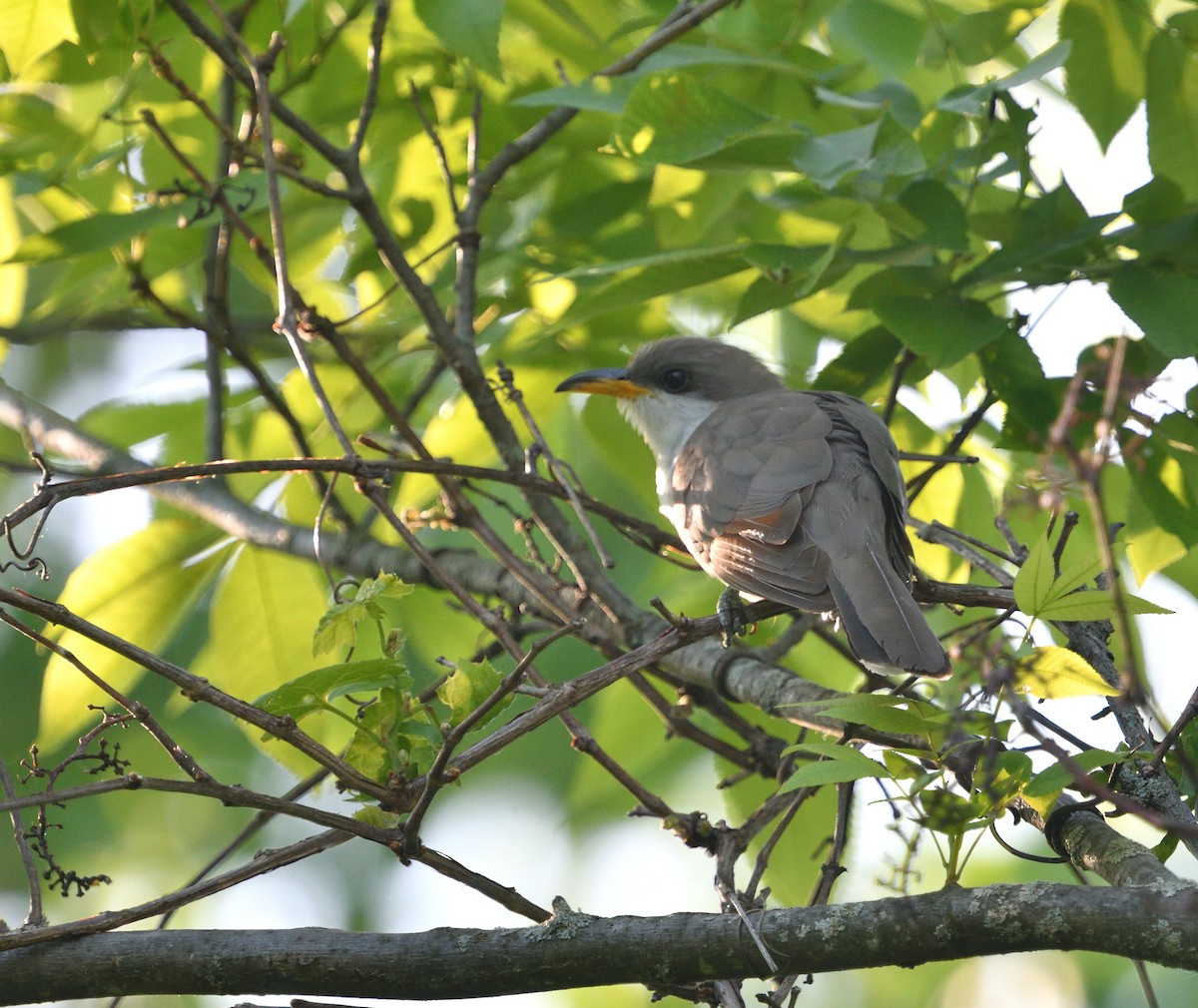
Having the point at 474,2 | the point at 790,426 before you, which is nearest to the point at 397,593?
the point at 474,2

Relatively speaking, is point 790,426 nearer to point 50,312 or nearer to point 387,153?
point 387,153

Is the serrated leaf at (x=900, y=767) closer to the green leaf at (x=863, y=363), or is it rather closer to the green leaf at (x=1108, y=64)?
the green leaf at (x=863, y=363)

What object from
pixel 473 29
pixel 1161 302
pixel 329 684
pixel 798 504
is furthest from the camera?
pixel 798 504

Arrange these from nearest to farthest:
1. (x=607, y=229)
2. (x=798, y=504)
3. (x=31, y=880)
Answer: (x=31, y=880) → (x=798, y=504) → (x=607, y=229)

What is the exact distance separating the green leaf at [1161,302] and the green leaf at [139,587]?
→ 7.99ft

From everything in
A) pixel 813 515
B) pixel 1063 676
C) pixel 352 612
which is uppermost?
pixel 813 515

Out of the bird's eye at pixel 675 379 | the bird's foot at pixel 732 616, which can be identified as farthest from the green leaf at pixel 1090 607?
the bird's eye at pixel 675 379

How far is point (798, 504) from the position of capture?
10.4ft

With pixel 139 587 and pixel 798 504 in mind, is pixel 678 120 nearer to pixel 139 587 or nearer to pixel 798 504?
pixel 798 504

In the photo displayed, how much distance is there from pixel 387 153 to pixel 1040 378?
2092 mm

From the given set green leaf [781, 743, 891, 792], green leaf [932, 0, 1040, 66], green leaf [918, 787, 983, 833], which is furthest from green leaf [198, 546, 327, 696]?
green leaf [932, 0, 1040, 66]

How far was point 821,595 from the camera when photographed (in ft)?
9.05

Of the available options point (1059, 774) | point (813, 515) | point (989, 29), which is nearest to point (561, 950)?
point (1059, 774)

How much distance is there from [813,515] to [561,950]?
1.54m
